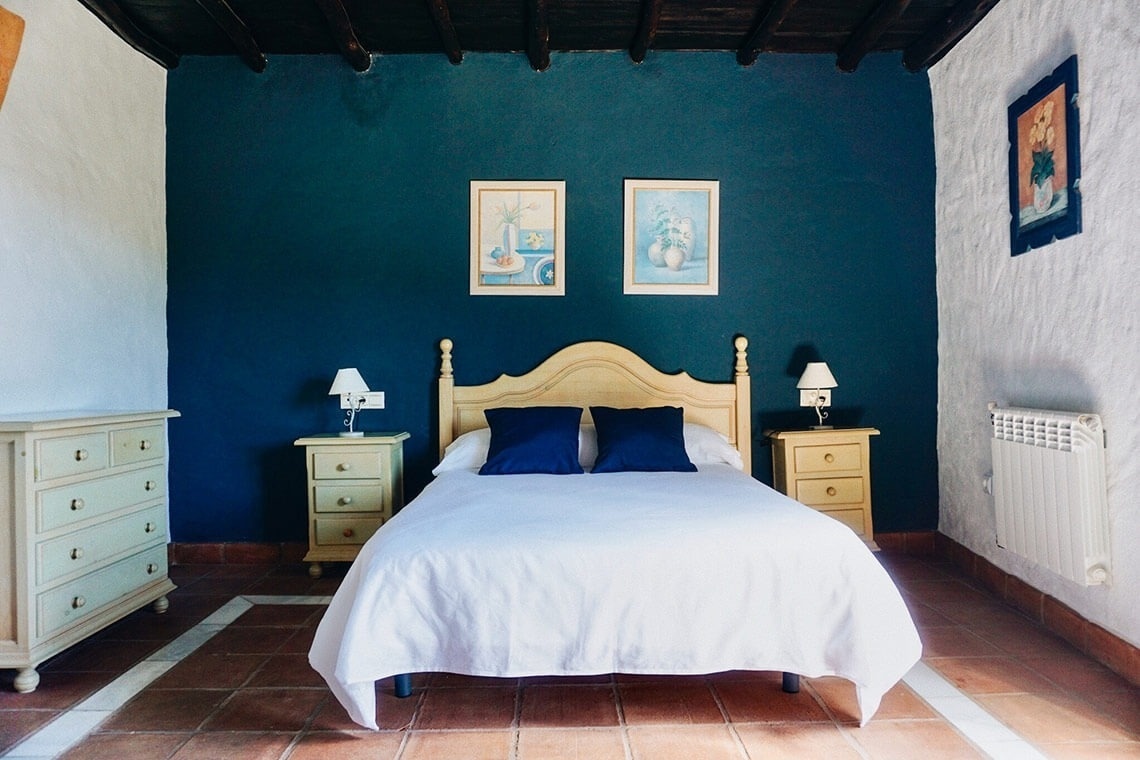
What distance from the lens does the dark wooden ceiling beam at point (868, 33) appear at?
3369mm

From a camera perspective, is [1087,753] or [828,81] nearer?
[1087,753]

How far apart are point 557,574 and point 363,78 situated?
10.8 ft

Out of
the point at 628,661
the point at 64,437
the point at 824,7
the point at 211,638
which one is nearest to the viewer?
the point at 628,661

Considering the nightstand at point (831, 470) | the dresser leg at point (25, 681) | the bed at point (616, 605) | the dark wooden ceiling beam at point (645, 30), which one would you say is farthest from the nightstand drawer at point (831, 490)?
the dresser leg at point (25, 681)

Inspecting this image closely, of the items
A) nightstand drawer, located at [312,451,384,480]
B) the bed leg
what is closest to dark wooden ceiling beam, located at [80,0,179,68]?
Result: nightstand drawer, located at [312,451,384,480]

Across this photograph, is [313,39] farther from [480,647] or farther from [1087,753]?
[1087,753]

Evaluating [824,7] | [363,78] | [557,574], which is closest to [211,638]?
[557,574]

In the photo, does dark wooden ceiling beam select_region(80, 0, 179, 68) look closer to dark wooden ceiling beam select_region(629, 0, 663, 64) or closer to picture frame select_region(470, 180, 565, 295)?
picture frame select_region(470, 180, 565, 295)

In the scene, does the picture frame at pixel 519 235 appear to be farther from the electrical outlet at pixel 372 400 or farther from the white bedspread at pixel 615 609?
the white bedspread at pixel 615 609

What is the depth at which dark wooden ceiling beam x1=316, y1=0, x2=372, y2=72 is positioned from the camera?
132 inches

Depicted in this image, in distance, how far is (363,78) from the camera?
3.94 m

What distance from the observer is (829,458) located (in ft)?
11.9

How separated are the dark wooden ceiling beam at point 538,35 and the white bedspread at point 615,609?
9.01 feet

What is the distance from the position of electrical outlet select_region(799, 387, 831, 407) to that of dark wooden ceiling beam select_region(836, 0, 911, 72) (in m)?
1.92
